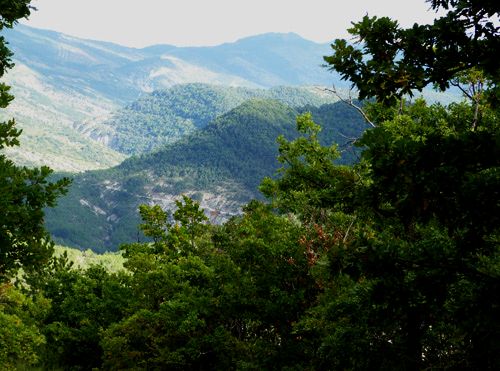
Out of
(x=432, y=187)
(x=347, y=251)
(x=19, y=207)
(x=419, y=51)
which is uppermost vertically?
(x=419, y=51)

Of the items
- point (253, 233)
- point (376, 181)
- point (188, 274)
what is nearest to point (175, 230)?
point (188, 274)

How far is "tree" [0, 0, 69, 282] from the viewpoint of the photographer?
12.1 meters

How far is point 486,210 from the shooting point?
20.1 feet

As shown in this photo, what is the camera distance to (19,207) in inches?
497

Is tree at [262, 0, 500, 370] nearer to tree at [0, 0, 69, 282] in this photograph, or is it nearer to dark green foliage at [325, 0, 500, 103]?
dark green foliage at [325, 0, 500, 103]

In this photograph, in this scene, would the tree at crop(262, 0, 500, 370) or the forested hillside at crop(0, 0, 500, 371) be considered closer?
the tree at crop(262, 0, 500, 370)

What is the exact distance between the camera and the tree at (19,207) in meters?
12.1

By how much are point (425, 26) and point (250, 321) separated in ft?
50.5

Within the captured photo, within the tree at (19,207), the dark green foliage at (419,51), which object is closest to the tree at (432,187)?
the dark green foliage at (419,51)

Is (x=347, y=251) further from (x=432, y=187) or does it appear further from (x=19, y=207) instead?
(x=19, y=207)

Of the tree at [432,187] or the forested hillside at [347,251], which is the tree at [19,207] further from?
the tree at [432,187]

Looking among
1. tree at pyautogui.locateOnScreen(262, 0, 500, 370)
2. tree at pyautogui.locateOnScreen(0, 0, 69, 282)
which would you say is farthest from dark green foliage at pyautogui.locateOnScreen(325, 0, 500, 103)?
tree at pyautogui.locateOnScreen(0, 0, 69, 282)

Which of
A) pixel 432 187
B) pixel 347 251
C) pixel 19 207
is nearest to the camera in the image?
pixel 432 187

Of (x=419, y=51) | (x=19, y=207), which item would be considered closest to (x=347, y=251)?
(x=419, y=51)
